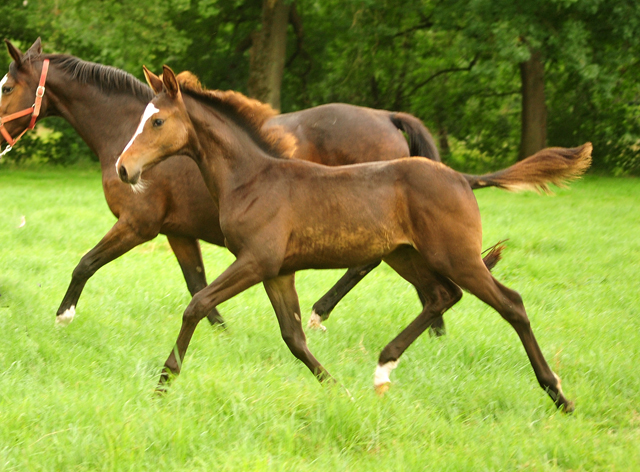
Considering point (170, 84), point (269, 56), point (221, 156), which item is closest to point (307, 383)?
point (221, 156)

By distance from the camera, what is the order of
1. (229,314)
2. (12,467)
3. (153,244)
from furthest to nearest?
(153,244) < (229,314) < (12,467)

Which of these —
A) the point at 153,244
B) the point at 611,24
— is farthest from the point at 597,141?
the point at 153,244

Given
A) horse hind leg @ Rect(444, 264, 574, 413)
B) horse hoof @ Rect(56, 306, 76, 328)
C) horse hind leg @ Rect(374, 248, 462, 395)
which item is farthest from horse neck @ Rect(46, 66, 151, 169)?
horse hind leg @ Rect(444, 264, 574, 413)

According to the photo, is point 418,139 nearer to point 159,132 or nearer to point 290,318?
point 290,318

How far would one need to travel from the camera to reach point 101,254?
4996 mm

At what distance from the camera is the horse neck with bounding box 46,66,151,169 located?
5172mm

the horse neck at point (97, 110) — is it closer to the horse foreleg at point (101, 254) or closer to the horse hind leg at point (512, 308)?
the horse foreleg at point (101, 254)

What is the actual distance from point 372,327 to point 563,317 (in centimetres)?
168

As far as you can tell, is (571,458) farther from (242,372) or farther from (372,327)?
(372,327)

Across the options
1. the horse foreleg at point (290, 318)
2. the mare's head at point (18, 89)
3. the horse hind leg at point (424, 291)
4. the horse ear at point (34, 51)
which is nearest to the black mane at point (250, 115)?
the horse foreleg at point (290, 318)

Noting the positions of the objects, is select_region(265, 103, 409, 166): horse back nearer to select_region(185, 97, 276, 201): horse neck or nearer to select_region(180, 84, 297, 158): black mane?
select_region(180, 84, 297, 158): black mane

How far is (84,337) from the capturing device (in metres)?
4.64

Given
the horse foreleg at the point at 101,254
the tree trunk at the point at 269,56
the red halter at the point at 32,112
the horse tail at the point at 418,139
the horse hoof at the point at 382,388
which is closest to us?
the horse hoof at the point at 382,388

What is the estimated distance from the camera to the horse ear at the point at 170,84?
374 centimetres
